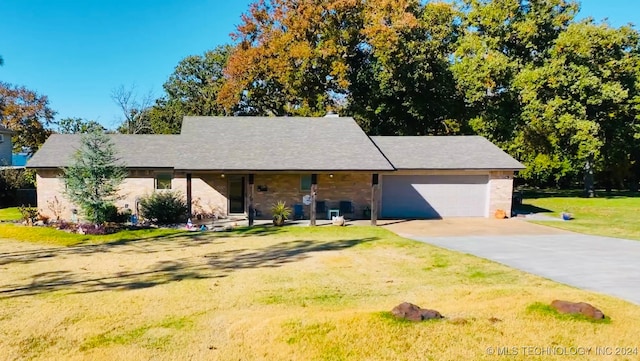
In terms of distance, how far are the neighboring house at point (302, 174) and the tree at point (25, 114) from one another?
25984 mm

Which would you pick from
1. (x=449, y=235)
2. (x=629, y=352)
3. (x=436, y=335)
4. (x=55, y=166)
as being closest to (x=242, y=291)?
(x=436, y=335)

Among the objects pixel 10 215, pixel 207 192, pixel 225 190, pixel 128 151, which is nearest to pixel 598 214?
pixel 225 190

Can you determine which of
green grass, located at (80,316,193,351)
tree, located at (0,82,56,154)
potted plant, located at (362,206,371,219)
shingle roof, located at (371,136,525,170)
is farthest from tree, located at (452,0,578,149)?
tree, located at (0,82,56,154)

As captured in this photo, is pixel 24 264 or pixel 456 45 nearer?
pixel 24 264

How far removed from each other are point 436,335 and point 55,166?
20.6 metres

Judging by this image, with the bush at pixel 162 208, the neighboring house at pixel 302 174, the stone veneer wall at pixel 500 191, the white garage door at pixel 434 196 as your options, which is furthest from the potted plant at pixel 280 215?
the stone veneer wall at pixel 500 191

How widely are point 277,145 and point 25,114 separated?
3670 cm

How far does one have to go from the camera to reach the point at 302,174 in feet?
68.3

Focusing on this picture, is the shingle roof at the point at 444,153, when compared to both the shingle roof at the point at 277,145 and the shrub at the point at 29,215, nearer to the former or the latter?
the shingle roof at the point at 277,145

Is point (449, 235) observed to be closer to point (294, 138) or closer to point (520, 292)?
point (520, 292)

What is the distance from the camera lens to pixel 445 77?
102ft

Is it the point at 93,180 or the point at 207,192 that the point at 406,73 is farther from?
the point at 93,180

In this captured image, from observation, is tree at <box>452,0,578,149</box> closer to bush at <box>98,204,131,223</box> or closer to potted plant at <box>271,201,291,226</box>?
potted plant at <box>271,201,291,226</box>

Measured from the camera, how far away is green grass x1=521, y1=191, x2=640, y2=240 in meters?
17.8
